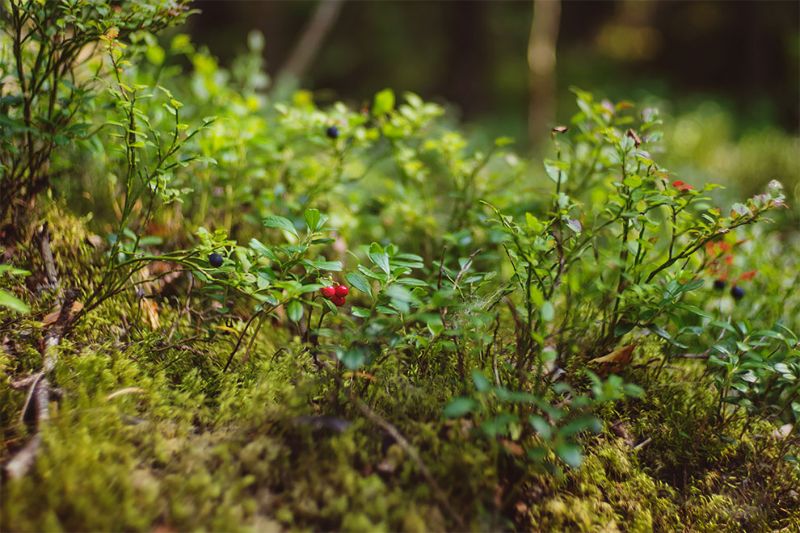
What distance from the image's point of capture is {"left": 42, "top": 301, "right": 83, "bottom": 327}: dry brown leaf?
1671 millimetres

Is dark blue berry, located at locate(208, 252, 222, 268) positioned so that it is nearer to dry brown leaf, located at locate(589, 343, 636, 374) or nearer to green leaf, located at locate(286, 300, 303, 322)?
green leaf, located at locate(286, 300, 303, 322)

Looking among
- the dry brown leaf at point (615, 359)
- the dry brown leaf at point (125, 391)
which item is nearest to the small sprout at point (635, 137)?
the dry brown leaf at point (615, 359)

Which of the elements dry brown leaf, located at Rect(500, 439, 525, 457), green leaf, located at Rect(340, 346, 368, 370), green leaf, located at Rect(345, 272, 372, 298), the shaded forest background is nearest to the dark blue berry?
green leaf, located at Rect(345, 272, 372, 298)

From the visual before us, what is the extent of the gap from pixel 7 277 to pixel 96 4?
3.16 feet

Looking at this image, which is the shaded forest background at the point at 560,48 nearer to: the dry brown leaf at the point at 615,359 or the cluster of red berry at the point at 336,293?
the dry brown leaf at the point at 615,359

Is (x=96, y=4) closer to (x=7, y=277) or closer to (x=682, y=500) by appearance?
(x=7, y=277)

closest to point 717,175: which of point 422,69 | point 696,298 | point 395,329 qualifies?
point 696,298

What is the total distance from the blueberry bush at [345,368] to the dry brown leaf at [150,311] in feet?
0.10

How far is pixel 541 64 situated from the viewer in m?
7.24

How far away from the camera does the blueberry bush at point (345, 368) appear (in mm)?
1287

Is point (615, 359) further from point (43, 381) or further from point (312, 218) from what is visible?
point (43, 381)

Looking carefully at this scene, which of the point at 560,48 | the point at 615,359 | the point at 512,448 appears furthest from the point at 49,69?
the point at 560,48

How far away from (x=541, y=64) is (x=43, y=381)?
287 inches

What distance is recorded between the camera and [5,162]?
198cm
